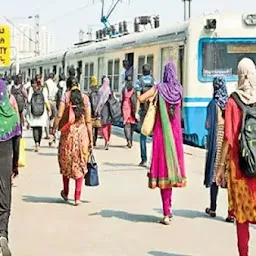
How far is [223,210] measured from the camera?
9555 mm

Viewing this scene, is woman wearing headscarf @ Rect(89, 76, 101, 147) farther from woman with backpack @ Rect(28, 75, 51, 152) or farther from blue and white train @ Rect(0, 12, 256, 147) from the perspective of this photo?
blue and white train @ Rect(0, 12, 256, 147)

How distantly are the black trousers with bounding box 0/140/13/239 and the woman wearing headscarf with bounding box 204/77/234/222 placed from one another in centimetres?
256

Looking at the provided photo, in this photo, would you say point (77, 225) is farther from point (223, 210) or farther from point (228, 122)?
point (228, 122)

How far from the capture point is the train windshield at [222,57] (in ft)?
56.8

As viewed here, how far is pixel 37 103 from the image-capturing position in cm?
1688

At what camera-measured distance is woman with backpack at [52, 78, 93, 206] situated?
9906 mm

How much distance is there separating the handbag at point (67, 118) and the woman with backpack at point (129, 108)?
658cm

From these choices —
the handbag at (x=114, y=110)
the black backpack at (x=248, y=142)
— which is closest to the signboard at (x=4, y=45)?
the handbag at (x=114, y=110)

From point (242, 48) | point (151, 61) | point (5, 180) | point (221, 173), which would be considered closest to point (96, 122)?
point (151, 61)

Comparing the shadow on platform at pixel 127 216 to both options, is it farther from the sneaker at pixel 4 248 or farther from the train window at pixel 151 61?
the train window at pixel 151 61

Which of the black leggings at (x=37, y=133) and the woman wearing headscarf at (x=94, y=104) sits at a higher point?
the woman wearing headscarf at (x=94, y=104)

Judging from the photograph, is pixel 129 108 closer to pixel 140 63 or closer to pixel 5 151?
pixel 140 63

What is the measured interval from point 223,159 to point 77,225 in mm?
2521

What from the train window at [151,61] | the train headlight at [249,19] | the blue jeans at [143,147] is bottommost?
the blue jeans at [143,147]
